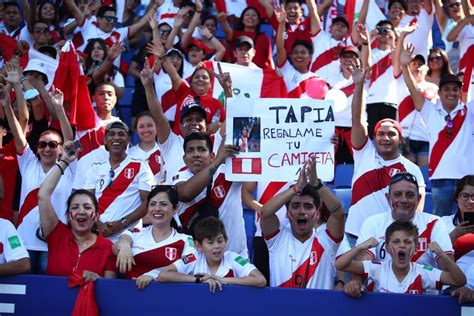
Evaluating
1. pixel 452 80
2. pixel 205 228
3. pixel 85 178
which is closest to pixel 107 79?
pixel 85 178

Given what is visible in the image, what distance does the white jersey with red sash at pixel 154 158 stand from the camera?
8.38m

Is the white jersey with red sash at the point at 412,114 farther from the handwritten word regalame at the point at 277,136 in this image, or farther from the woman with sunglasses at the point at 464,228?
the handwritten word regalame at the point at 277,136

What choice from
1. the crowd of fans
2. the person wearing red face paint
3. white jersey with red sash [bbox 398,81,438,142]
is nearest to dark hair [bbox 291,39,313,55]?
the crowd of fans

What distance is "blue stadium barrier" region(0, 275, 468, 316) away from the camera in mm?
6418

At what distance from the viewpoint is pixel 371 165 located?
26.0 feet

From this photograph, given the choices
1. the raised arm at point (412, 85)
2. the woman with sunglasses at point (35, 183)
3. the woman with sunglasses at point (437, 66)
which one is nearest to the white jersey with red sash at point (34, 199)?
the woman with sunglasses at point (35, 183)

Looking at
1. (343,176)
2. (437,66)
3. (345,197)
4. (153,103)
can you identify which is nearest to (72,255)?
(153,103)

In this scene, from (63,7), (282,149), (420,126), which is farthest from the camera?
(63,7)

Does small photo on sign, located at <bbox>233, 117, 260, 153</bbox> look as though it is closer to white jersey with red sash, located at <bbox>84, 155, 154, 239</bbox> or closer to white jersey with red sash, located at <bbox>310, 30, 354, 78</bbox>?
white jersey with red sash, located at <bbox>84, 155, 154, 239</bbox>

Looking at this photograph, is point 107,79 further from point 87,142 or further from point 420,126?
point 420,126

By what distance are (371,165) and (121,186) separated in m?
1.87

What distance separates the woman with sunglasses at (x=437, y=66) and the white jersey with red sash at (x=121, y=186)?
4.02 meters

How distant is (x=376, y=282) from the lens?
6.77 m

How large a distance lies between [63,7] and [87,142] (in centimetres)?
459
